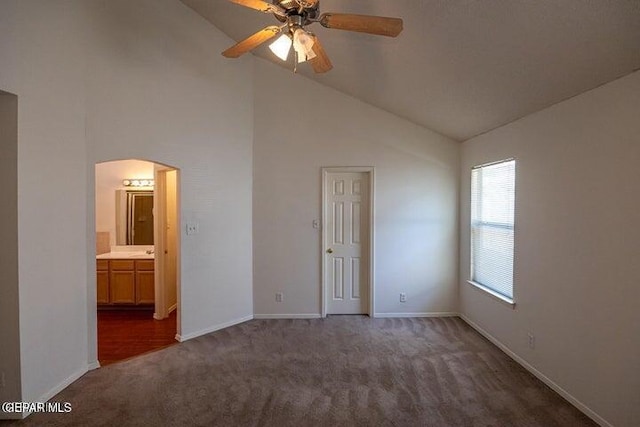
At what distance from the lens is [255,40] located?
224 cm

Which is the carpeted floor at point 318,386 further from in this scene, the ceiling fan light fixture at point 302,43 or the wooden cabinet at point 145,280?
the ceiling fan light fixture at point 302,43

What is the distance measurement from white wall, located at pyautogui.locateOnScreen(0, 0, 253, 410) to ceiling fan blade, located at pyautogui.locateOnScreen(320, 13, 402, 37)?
87.1 inches

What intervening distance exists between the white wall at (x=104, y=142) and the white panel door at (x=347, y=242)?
3.71 ft

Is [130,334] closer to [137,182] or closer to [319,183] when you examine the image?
[137,182]

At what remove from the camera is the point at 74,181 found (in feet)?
9.69

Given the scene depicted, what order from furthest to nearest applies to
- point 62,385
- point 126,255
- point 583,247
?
point 126,255 → point 62,385 → point 583,247

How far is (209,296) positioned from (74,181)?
1.95 m

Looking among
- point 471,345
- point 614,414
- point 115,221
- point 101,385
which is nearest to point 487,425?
point 614,414

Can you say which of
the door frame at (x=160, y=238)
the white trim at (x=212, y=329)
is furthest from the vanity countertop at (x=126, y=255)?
the white trim at (x=212, y=329)

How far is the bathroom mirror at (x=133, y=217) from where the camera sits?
547cm

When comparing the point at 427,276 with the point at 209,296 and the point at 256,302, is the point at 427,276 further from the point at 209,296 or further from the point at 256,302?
the point at 209,296

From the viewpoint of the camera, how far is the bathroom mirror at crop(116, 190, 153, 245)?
5.47 m

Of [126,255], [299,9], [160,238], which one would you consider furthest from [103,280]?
[299,9]

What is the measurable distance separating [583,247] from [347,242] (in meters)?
2.79
